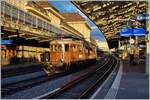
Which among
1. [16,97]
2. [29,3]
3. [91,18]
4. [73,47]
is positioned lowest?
[16,97]

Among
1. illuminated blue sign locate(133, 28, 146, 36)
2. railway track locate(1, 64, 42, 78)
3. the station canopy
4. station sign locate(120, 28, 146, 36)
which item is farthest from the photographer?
the station canopy

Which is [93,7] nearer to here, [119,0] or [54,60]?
[119,0]

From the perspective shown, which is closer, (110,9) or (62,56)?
(62,56)

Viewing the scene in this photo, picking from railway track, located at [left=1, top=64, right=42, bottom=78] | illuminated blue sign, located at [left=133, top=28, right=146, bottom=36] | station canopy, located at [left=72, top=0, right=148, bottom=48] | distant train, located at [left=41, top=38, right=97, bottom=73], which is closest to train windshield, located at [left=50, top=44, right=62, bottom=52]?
distant train, located at [left=41, top=38, right=97, bottom=73]

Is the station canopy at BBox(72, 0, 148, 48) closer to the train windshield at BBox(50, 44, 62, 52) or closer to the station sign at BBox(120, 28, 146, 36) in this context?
the station sign at BBox(120, 28, 146, 36)

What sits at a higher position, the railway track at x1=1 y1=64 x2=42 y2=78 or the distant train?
the distant train

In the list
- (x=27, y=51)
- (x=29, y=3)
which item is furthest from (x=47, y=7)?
(x=27, y=51)

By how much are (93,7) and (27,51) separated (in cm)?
2673

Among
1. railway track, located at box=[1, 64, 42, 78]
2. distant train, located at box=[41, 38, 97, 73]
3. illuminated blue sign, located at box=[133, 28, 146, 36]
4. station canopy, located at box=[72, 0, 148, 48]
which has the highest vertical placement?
station canopy, located at box=[72, 0, 148, 48]

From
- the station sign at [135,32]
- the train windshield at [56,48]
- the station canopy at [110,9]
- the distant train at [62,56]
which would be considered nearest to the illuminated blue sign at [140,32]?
the station sign at [135,32]

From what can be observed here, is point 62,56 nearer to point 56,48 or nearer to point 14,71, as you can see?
point 56,48

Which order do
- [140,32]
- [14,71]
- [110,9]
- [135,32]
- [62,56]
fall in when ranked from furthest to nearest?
[110,9]
[14,71]
[135,32]
[140,32]
[62,56]

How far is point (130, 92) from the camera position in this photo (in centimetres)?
1612

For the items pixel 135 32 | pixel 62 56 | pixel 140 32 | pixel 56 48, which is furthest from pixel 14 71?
pixel 140 32
